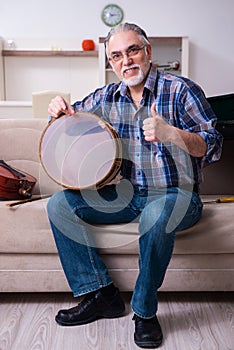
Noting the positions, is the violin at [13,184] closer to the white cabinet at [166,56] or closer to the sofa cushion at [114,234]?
the sofa cushion at [114,234]

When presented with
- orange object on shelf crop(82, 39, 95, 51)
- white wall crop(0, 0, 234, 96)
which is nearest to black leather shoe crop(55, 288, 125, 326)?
orange object on shelf crop(82, 39, 95, 51)

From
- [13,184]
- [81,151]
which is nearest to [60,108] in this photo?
[81,151]

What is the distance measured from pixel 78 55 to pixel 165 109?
4.83 m

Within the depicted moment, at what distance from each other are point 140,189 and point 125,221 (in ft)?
0.45

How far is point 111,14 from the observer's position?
21.2 feet

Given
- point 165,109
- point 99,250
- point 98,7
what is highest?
point 98,7

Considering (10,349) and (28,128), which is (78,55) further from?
(10,349)

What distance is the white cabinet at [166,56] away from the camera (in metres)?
6.25

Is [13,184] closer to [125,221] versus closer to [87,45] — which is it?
[125,221]

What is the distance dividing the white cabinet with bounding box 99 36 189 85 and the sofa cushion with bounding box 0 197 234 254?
15.3ft

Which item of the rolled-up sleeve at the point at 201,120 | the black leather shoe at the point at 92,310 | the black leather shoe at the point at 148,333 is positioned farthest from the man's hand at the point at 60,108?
the black leather shoe at the point at 148,333

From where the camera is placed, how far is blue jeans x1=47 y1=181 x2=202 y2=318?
1654 millimetres

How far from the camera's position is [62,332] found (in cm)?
173

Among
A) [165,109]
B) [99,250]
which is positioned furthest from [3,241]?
[165,109]
